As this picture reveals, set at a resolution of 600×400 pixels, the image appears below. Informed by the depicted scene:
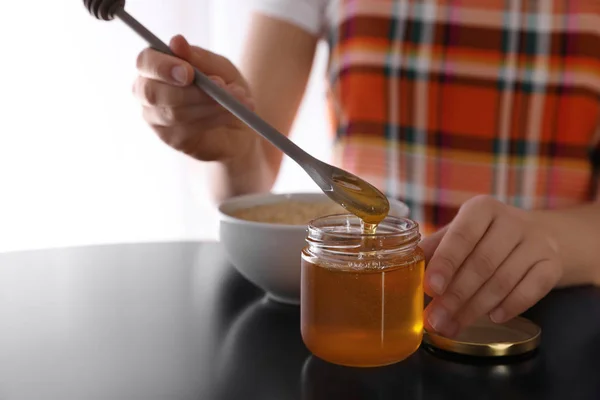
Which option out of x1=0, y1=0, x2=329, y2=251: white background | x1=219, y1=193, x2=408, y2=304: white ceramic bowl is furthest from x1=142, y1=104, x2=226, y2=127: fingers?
x1=0, y1=0, x2=329, y2=251: white background

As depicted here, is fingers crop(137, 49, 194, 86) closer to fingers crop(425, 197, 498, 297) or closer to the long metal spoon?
the long metal spoon

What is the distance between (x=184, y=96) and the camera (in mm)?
745

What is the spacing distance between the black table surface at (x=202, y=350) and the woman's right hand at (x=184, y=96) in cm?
16

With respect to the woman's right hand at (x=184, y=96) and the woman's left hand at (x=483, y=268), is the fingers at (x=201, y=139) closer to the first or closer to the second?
the woman's right hand at (x=184, y=96)

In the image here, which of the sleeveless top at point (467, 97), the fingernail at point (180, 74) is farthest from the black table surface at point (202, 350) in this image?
the sleeveless top at point (467, 97)

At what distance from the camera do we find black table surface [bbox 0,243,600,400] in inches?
20.2

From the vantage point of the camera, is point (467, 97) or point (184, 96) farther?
point (467, 97)

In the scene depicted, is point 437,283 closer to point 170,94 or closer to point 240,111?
point 240,111

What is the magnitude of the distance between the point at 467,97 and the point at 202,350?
2.30ft

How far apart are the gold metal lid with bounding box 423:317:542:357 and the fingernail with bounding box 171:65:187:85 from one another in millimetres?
330

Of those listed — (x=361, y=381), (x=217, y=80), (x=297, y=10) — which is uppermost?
(x=297, y=10)

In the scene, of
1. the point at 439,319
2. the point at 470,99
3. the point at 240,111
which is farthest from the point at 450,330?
the point at 470,99

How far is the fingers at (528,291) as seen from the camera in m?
0.62

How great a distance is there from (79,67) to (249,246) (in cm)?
109
